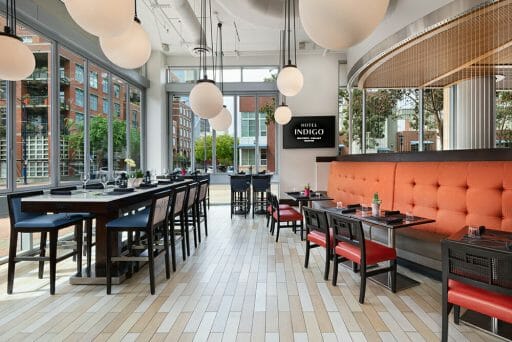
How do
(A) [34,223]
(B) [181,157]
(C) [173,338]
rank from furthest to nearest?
(B) [181,157] → (A) [34,223] → (C) [173,338]

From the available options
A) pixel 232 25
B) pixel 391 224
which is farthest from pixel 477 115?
pixel 232 25

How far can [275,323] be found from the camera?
266cm

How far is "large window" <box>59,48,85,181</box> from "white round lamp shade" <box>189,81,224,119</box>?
10.7ft

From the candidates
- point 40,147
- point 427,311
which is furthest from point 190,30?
point 427,311

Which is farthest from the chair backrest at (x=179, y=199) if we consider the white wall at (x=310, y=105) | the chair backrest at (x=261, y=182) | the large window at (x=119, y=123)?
the white wall at (x=310, y=105)

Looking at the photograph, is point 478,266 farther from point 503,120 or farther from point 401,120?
point 401,120

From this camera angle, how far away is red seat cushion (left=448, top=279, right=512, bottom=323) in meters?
1.95

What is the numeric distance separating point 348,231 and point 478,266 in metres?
1.29

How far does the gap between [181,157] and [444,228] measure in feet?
26.6

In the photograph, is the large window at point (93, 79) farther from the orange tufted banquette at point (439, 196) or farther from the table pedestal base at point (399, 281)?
the table pedestal base at point (399, 281)

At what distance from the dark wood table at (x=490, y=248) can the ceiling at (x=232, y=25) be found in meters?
4.46

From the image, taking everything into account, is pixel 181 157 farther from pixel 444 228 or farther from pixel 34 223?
pixel 444 228

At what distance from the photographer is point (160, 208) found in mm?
3516

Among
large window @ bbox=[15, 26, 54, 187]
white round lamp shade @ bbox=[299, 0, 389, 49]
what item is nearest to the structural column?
white round lamp shade @ bbox=[299, 0, 389, 49]
